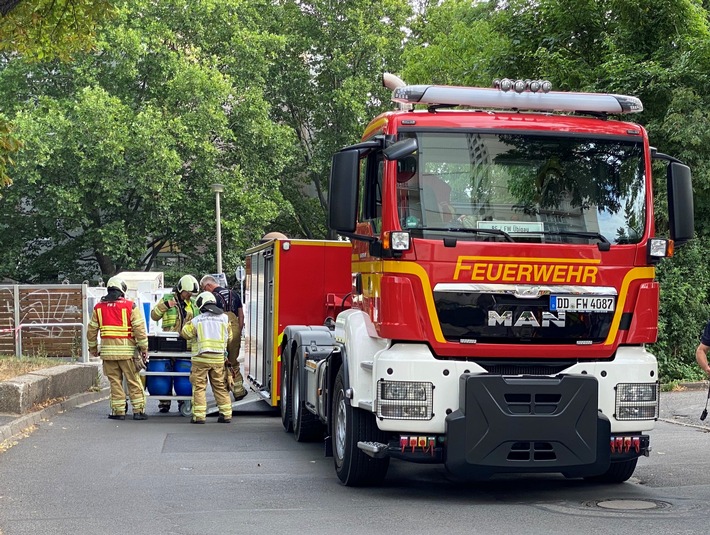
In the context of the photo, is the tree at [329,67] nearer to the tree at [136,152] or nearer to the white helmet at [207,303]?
the tree at [136,152]

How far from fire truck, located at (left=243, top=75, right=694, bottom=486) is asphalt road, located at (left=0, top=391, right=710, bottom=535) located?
0.43 meters

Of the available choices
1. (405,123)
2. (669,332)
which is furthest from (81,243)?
(405,123)

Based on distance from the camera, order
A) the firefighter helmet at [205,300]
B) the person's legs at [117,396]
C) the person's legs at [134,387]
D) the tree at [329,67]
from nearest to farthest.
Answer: the firefighter helmet at [205,300], the person's legs at [134,387], the person's legs at [117,396], the tree at [329,67]

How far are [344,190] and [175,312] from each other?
7820 millimetres

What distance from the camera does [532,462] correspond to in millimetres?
8227

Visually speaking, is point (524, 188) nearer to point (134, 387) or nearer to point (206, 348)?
point (206, 348)

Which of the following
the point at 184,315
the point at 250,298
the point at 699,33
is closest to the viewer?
the point at 184,315

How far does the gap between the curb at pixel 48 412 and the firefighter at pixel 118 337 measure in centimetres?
92

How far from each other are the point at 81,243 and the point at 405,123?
33.3 metres

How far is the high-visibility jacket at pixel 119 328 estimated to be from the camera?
47.5 ft

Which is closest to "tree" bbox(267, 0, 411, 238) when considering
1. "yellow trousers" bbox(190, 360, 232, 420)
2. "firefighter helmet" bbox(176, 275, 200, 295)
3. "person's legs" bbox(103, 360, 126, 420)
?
"firefighter helmet" bbox(176, 275, 200, 295)

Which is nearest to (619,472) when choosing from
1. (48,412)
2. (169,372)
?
(169,372)

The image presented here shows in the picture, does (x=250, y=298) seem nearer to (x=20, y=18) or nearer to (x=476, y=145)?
(x=20, y=18)

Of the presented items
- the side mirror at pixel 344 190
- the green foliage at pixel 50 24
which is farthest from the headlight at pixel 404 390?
the green foliage at pixel 50 24
